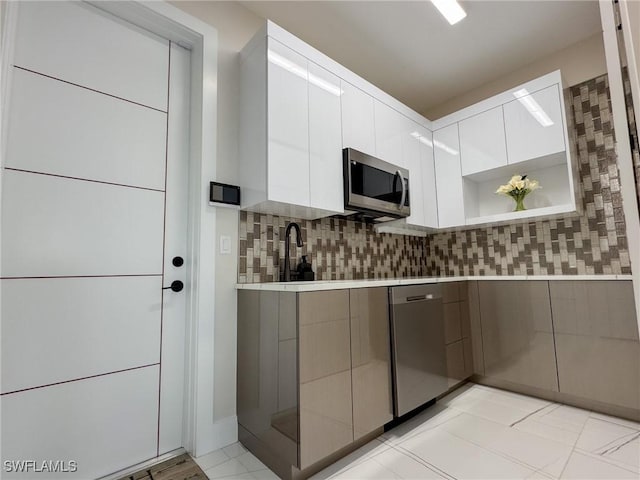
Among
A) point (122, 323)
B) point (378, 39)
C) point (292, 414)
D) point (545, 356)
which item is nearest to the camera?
point (292, 414)

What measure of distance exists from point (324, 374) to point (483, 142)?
236 cm

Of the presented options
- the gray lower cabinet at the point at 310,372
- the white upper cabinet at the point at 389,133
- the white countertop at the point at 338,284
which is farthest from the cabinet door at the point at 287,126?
the white upper cabinet at the point at 389,133

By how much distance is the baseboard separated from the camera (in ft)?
5.24

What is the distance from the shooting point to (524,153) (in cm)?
242

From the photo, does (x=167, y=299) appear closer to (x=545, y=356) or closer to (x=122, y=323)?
(x=122, y=323)

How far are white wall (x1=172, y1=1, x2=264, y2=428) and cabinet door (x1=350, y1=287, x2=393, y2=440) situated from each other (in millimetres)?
715

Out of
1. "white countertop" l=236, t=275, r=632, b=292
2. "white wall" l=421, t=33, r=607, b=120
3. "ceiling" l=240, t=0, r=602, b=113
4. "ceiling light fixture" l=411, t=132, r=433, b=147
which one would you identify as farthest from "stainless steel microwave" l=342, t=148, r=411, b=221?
"white wall" l=421, t=33, r=607, b=120

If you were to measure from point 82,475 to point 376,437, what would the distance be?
1.43 meters

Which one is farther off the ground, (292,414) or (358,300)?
(358,300)

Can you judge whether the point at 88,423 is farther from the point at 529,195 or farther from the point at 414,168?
the point at 529,195

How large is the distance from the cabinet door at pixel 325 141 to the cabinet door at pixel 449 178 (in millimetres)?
1299

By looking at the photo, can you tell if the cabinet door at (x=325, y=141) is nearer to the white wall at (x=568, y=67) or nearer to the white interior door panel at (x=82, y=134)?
the white interior door panel at (x=82, y=134)

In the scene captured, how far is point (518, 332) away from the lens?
2324 mm

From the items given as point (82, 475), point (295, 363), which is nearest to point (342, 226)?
point (295, 363)
